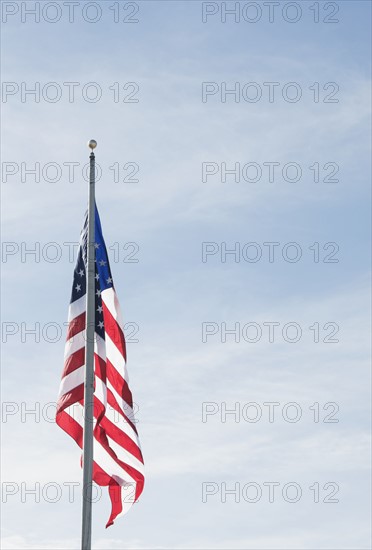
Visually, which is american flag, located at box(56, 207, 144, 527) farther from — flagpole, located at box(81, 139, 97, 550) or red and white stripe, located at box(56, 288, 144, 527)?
flagpole, located at box(81, 139, 97, 550)

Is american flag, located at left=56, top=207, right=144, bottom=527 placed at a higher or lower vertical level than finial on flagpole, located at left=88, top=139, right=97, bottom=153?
lower

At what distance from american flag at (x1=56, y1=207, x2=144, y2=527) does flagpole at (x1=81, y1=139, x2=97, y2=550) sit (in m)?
0.33

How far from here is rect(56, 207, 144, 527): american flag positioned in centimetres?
2795

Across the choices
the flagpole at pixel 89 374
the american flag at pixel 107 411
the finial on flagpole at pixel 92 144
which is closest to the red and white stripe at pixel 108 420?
the american flag at pixel 107 411

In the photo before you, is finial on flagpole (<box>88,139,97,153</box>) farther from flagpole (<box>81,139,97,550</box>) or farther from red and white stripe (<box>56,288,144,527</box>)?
→ red and white stripe (<box>56,288,144,527</box>)

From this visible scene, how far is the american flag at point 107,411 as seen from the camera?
28.0 meters

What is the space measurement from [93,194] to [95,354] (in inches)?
155

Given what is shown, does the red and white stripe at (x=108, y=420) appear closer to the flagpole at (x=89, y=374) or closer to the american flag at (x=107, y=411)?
the american flag at (x=107, y=411)

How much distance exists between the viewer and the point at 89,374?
1094 inches

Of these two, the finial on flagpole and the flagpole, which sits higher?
the finial on flagpole

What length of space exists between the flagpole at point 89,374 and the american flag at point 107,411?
1.10 ft

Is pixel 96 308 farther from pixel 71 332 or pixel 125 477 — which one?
pixel 125 477

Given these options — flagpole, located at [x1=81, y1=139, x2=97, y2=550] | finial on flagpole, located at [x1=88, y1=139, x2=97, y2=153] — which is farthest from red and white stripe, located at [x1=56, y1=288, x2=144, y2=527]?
finial on flagpole, located at [x1=88, y1=139, x2=97, y2=153]

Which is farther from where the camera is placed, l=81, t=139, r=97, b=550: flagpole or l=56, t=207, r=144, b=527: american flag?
l=56, t=207, r=144, b=527: american flag
